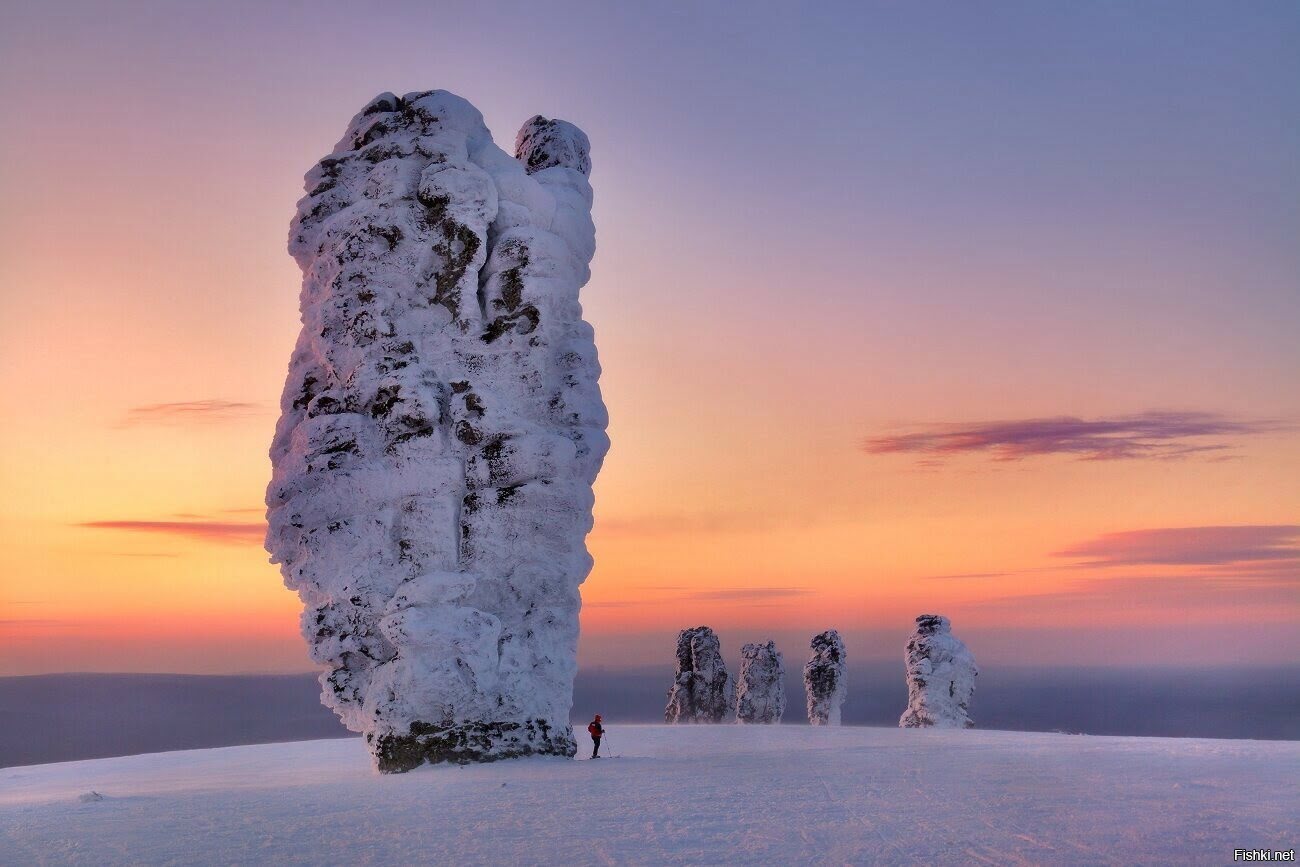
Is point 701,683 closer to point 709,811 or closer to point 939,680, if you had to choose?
point 939,680

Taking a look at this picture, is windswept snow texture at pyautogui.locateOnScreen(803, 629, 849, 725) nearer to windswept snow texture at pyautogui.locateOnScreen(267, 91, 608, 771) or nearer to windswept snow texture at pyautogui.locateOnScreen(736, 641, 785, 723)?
windswept snow texture at pyautogui.locateOnScreen(736, 641, 785, 723)

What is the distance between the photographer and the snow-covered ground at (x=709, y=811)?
10391 millimetres

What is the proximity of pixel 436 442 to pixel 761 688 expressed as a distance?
27.8m

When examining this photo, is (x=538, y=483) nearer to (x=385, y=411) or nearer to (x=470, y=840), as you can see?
(x=385, y=411)

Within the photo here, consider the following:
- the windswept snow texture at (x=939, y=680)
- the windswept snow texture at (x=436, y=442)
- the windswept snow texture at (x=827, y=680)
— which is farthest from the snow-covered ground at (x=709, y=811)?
the windswept snow texture at (x=827, y=680)

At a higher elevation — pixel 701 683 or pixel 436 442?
pixel 436 442

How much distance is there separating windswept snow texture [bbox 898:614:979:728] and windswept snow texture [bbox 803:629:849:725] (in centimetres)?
489

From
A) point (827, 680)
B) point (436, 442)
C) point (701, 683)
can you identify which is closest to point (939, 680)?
point (827, 680)

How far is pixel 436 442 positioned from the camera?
62.7 feet

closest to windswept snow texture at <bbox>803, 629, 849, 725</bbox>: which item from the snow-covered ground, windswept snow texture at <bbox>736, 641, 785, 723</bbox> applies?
windswept snow texture at <bbox>736, 641, 785, 723</bbox>

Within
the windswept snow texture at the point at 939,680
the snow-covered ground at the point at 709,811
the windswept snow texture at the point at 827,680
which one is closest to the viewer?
the snow-covered ground at the point at 709,811

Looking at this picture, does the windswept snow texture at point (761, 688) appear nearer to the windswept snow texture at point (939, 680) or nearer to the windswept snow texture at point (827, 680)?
the windswept snow texture at point (827, 680)

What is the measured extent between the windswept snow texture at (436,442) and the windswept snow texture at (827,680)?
2411 cm

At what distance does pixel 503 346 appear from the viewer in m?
19.9
